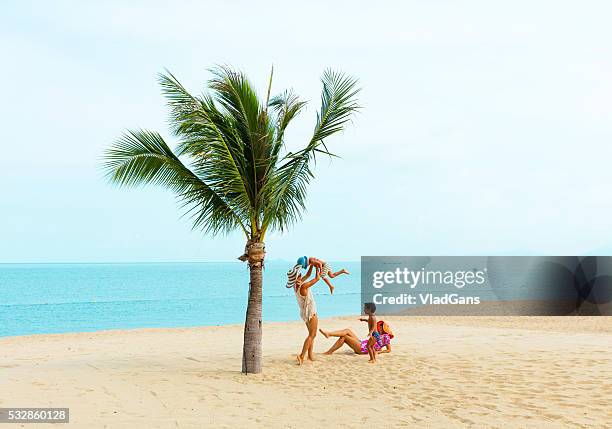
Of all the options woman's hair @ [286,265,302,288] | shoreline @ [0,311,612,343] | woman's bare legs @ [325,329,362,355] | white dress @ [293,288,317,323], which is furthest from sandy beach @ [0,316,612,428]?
shoreline @ [0,311,612,343]

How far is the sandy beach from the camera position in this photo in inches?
291

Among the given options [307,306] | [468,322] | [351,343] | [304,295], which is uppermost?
[304,295]

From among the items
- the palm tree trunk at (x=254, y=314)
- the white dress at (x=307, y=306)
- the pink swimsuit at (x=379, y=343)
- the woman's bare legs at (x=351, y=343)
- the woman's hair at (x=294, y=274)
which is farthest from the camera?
the woman's bare legs at (x=351, y=343)

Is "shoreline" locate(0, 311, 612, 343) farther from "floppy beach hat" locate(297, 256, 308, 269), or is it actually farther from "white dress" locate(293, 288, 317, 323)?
"floppy beach hat" locate(297, 256, 308, 269)

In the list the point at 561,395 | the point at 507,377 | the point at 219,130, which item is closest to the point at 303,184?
the point at 219,130

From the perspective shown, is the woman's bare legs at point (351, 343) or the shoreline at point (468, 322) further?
the shoreline at point (468, 322)

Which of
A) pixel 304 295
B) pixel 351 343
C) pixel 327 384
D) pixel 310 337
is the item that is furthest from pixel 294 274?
pixel 351 343

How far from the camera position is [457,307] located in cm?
2384

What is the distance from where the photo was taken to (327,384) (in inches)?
367

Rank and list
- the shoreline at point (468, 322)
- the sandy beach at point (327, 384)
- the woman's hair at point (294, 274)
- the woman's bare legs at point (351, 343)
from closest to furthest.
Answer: the sandy beach at point (327, 384) → the woman's hair at point (294, 274) → the woman's bare legs at point (351, 343) → the shoreline at point (468, 322)

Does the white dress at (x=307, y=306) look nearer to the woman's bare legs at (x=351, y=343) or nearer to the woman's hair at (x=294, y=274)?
the woman's hair at (x=294, y=274)

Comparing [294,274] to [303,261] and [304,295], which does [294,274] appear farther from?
[304,295]

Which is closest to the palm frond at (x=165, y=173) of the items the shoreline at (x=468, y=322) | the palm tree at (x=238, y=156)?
the palm tree at (x=238, y=156)

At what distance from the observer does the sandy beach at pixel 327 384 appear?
7.38 meters
